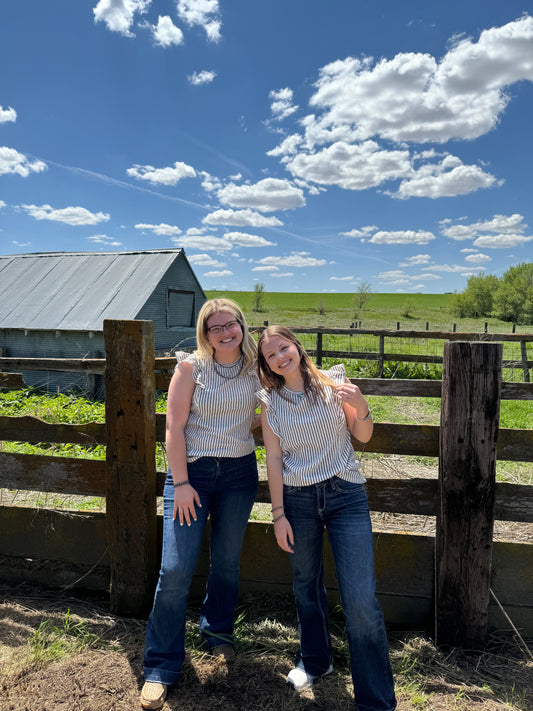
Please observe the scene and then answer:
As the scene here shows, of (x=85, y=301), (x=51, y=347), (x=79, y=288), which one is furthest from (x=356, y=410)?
(x=79, y=288)

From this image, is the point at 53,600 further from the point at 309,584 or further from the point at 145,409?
the point at 309,584

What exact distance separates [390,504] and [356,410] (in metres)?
0.89

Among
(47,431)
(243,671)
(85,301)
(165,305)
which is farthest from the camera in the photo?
(165,305)

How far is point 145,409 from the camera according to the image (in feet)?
9.87

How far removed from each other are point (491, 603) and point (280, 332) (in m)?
2.08

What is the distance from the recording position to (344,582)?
2273 millimetres

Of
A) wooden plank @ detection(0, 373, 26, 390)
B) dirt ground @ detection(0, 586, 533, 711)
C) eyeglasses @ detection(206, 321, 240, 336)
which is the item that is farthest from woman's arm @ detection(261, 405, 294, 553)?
wooden plank @ detection(0, 373, 26, 390)

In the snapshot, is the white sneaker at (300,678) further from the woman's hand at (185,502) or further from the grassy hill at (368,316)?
the grassy hill at (368,316)

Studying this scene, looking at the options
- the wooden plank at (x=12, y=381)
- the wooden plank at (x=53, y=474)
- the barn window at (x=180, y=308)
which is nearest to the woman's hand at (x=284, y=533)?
the wooden plank at (x=53, y=474)

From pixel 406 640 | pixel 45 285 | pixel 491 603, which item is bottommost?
pixel 406 640

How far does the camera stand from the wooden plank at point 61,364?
10.8 feet

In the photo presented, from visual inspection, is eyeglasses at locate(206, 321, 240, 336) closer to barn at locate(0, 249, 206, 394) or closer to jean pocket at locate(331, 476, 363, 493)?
jean pocket at locate(331, 476, 363, 493)

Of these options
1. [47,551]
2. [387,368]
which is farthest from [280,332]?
[387,368]

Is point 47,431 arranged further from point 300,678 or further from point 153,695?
point 300,678
